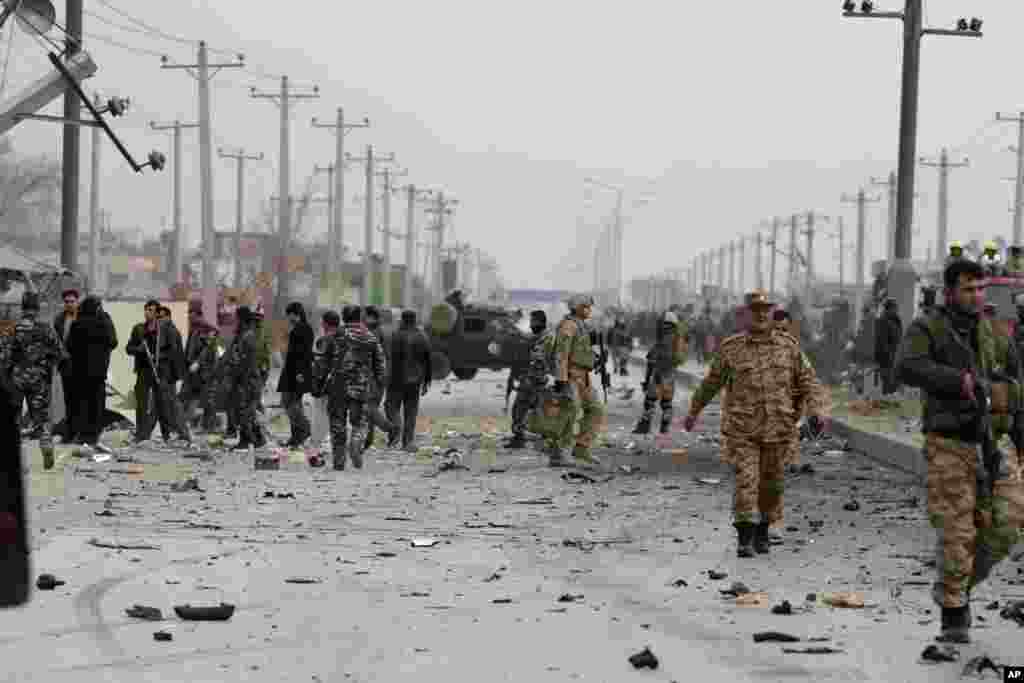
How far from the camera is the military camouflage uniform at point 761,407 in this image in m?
13.5

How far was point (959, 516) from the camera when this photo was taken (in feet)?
31.2

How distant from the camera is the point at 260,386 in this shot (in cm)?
2348

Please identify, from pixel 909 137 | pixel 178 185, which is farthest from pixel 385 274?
pixel 909 137

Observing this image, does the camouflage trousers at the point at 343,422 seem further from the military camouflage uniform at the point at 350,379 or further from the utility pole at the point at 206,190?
the utility pole at the point at 206,190

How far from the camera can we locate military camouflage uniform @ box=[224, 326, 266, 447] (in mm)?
23328

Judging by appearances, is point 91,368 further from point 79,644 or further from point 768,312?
point 79,644

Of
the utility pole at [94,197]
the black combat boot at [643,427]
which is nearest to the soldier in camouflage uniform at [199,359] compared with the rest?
the black combat boot at [643,427]

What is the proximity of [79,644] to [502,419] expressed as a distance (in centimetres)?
2288

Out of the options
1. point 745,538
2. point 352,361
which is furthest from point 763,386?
point 352,361

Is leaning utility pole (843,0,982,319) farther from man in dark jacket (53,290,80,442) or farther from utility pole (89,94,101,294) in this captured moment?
utility pole (89,94,101,294)

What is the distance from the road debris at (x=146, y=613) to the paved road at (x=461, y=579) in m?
0.11

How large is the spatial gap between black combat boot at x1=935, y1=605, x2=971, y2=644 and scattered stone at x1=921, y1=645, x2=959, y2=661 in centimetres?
18

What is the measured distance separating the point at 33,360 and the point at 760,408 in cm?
915

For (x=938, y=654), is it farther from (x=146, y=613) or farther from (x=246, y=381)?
(x=246, y=381)
